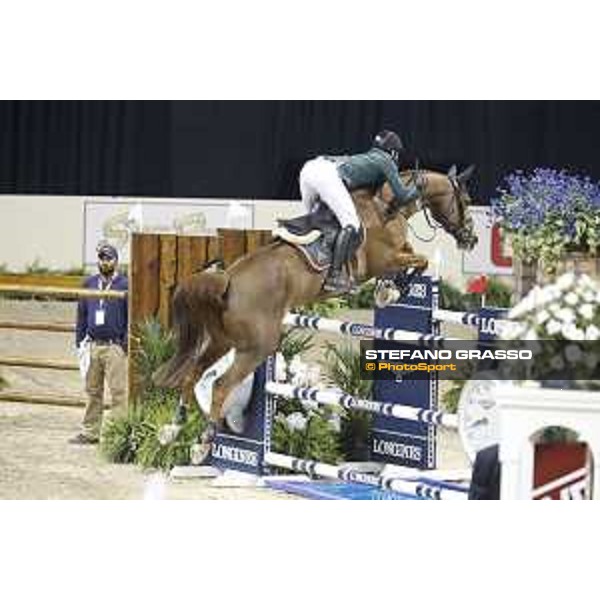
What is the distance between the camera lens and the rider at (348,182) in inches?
380

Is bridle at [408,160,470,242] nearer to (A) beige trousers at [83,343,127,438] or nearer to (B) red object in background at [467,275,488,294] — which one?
(B) red object in background at [467,275,488,294]

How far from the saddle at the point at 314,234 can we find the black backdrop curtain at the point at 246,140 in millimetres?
104

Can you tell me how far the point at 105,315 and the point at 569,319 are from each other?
1.47 metres

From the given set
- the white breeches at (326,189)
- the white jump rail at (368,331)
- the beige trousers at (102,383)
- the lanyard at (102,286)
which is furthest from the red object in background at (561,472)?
the lanyard at (102,286)

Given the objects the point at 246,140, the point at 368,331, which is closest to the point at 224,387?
the point at 368,331

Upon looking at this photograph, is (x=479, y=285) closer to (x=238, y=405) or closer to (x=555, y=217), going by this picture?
(x=555, y=217)

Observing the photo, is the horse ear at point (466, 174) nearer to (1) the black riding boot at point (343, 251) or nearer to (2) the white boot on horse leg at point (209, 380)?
(1) the black riding boot at point (343, 251)

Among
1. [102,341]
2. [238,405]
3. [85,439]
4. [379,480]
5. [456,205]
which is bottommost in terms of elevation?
[379,480]

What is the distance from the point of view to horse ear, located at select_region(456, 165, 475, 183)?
966 cm

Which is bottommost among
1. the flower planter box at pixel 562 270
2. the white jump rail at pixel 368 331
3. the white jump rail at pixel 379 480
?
the white jump rail at pixel 379 480

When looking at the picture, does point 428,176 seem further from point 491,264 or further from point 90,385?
A: point 90,385

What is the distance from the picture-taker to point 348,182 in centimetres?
968
